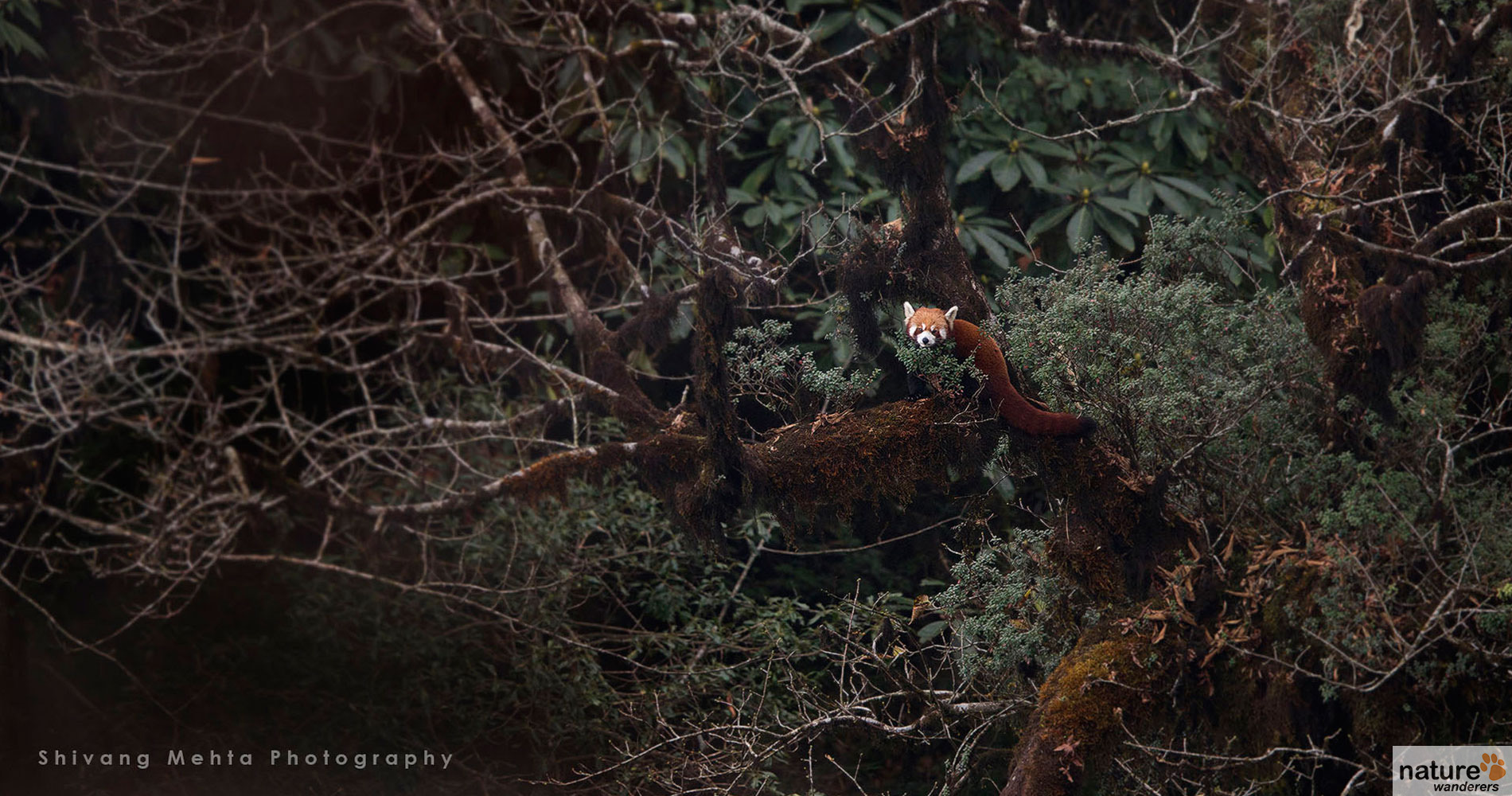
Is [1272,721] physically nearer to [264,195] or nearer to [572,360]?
[572,360]

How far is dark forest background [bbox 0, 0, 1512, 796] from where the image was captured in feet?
12.2

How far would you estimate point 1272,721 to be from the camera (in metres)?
3.59

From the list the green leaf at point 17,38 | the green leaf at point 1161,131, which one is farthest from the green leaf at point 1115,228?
the green leaf at point 17,38

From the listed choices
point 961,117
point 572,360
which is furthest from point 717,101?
point 572,360

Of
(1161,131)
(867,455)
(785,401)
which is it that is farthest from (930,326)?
(1161,131)

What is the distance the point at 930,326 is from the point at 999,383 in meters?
0.29

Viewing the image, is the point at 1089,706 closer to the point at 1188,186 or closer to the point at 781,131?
the point at 1188,186

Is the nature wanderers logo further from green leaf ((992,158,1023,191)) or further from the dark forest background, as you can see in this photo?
green leaf ((992,158,1023,191))

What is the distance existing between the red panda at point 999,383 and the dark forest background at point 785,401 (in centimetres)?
7

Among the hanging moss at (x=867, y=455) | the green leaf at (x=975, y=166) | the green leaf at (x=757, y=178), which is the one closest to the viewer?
the hanging moss at (x=867, y=455)

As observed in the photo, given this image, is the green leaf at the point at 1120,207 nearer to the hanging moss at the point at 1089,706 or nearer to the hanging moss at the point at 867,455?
the hanging moss at the point at 867,455

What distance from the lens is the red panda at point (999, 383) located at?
11.4 feet

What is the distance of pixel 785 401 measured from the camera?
13.0 feet

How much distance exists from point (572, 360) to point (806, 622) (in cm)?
191
